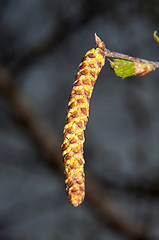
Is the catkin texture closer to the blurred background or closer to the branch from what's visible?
the branch

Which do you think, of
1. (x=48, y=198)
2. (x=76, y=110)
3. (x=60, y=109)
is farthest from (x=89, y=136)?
(x=76, y=110)

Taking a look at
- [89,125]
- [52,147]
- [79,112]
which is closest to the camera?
[79,112]

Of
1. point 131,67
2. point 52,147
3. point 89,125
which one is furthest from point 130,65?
point 89,125

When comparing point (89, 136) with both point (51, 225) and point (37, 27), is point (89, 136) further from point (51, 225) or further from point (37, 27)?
point (37, 27)

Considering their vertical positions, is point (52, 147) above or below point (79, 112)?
below

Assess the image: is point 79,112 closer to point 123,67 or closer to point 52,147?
point 123,67

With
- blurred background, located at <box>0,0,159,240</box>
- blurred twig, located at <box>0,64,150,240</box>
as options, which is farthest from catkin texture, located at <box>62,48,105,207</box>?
blurred background, located at <box>0,0,159,240</box>
